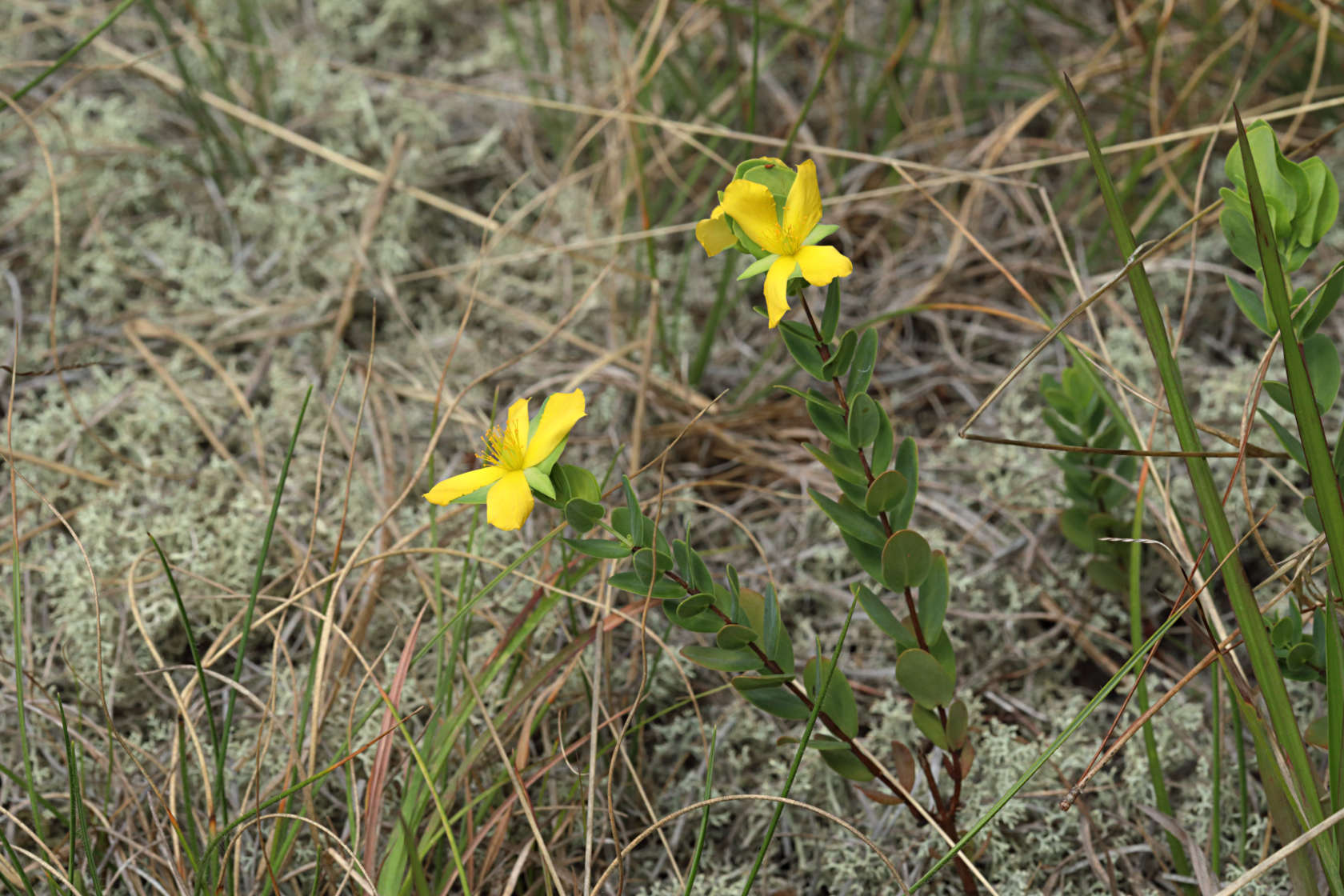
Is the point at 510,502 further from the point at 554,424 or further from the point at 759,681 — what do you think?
the point at 759,681

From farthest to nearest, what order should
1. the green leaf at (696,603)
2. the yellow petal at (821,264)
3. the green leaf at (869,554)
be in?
the green leaf at (869,554) < the green leaf at (696,603) < the yellow petal at (821,264)

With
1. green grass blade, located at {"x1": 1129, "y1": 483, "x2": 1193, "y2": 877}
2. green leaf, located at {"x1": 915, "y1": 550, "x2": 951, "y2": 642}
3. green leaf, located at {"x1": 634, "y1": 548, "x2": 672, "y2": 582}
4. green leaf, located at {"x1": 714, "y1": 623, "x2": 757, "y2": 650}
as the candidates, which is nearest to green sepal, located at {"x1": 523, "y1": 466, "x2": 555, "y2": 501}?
green leaf, located at {"x1": 634, "y1": 548, "x2": 672, "y2": 582}

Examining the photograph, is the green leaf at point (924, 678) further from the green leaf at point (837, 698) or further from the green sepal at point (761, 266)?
the green sepal at point (761, 266)

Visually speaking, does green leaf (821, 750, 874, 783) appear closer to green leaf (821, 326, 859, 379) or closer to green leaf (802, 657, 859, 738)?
green leaf (802, 657, 859, 738)

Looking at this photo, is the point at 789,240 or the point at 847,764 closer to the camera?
the point at 789,240

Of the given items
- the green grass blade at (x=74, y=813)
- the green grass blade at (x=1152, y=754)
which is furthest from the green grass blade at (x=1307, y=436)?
the green grass blade at (x=74, y=813)

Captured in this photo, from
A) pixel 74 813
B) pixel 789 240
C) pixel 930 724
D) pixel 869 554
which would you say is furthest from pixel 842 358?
pixel 74 813

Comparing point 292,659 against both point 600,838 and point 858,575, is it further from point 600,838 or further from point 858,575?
point 858,575
